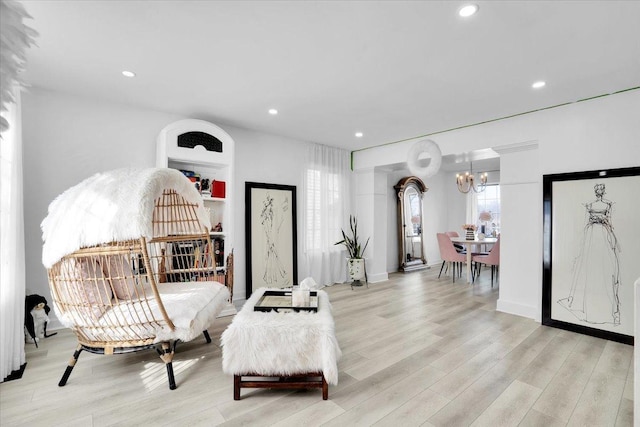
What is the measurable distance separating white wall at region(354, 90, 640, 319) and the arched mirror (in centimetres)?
247

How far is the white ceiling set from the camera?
1.83m

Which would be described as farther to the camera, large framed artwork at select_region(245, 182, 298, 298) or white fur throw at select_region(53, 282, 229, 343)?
large framed artwork at select_region(245, 182, 298, 298)

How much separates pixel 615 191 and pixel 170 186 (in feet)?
13.7

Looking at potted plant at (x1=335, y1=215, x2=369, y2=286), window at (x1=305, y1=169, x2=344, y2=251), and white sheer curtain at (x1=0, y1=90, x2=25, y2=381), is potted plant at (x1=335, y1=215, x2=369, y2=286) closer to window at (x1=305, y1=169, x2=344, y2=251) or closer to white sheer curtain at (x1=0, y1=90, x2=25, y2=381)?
window at (x1=305, y1=169, x2=344, y2=251)

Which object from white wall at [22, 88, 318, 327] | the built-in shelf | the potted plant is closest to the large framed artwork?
the built-in shelf

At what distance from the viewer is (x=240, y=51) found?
2.27 metres

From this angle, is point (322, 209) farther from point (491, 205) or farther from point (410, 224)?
point (491, 205)

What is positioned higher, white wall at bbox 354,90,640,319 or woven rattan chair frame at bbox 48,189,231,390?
white wall at bbox 354,90,640,319

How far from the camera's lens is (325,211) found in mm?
5203

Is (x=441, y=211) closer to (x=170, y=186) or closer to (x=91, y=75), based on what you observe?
(x=170, y=186)

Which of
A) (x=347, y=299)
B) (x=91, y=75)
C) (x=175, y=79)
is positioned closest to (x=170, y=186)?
(x=175, y=79)

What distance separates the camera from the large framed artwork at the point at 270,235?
14.1 ft

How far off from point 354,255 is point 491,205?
4310 mm

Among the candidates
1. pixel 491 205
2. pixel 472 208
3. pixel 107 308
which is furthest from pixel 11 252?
pixel 491 205
